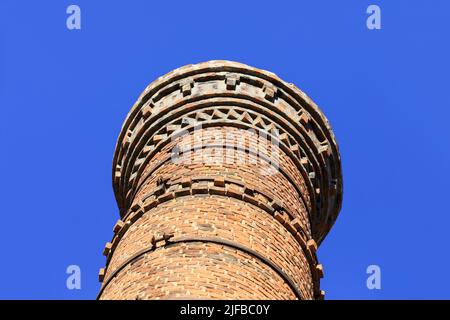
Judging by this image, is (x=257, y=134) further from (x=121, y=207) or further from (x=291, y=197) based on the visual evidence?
(x=121, y=207)

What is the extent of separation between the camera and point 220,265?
12.4 meters

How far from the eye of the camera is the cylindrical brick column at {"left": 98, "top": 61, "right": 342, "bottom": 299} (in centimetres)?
1249

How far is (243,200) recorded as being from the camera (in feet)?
44.7

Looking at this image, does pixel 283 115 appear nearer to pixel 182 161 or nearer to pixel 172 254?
pixel 182 161

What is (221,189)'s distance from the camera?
13648 mm

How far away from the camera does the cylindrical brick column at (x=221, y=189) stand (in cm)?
1249

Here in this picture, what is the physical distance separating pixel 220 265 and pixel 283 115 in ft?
11.2

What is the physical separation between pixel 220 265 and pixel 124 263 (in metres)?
1.07

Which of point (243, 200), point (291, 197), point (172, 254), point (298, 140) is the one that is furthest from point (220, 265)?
point (298, 140)
